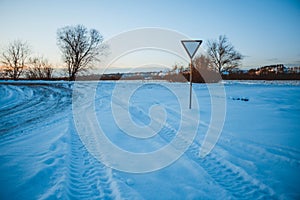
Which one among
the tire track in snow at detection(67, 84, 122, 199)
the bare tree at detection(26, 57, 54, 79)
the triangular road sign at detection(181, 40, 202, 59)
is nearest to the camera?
the tire track in snow at detection(67, 84, 122, 199)

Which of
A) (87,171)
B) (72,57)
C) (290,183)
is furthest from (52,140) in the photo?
(72,57)

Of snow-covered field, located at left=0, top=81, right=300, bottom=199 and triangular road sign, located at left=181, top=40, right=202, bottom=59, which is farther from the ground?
triangular road sign, located at left=181, top=40, right=202, bottom=59

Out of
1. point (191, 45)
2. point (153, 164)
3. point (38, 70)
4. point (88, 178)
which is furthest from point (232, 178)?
point (38, 70)

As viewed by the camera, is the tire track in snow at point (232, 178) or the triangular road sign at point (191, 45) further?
the triangular road sign at point (191, 45)

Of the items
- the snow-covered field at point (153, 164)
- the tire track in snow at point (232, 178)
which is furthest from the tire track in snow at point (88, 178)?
the tire track in snow at point (232, 178)

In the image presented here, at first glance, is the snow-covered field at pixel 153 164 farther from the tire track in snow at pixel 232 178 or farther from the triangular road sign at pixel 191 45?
the triangular road sign at pixel 191 45

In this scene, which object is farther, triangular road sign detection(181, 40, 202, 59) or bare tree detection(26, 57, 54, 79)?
bare tree detection(26, 57, 54, 79)

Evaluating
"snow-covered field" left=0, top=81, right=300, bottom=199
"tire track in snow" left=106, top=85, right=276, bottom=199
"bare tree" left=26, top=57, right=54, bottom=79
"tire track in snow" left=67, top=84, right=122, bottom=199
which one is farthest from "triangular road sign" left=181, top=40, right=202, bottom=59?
"bare tree" left=26, top=57, right=54, bottom=79

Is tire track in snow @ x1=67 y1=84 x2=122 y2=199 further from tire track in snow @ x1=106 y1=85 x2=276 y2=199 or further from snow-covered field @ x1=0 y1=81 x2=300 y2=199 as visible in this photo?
tire track in snow @ x1=106 y1=85 x2=276 y2=199

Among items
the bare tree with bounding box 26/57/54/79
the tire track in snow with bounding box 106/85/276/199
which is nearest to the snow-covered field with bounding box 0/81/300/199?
the tire track in snow with bounding box 106/85/276/199

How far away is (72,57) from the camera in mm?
41344

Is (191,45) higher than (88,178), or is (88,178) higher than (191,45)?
(191,45)

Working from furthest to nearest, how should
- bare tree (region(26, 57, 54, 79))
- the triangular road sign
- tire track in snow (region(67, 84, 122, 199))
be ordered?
bare tree (region(26, 57, 54, 79)) < the triangular road sign < tire track in snow (region(67, 84, 122, 199))

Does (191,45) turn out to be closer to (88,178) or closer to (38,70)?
(88,178)
